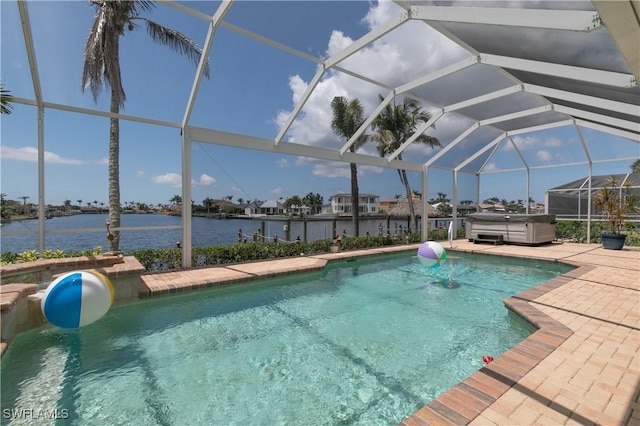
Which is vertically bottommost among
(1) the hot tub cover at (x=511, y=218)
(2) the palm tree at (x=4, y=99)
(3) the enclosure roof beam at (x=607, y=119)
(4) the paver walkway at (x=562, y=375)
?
(4) the paver walkway at (x=562, y=375)

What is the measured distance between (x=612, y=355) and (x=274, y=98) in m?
9.39

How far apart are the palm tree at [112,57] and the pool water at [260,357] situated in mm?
4315

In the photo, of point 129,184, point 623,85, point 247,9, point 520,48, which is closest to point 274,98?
point 247,9

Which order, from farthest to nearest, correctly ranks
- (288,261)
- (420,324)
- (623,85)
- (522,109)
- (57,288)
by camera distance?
(522,109) → (288,261) → (420,324) → (623,85) → (57,288)

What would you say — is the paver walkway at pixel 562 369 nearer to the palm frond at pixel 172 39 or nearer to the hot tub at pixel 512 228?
the hot tub at pixel 512 228

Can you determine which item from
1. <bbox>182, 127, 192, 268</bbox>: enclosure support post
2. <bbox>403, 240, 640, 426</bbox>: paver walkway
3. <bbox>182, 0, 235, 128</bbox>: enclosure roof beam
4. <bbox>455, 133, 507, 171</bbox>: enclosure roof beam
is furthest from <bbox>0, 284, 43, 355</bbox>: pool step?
<bbox>455, 133, 507, 171</bbox>: enclosure roof beam

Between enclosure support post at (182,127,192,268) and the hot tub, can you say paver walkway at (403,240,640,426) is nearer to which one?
enclosure support post at (182,127,192,268)

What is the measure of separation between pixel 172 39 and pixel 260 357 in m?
8.95

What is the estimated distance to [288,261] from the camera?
8.95 meters

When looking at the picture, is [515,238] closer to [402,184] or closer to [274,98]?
[402,184]

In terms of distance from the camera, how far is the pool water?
285 centimetres

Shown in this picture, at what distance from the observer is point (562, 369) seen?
2936 millimetres

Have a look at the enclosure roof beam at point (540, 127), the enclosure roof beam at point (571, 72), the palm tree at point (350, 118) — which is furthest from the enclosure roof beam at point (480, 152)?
the enclosure roof beam at point (571, 72)

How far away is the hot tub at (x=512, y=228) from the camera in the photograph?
480 inches
